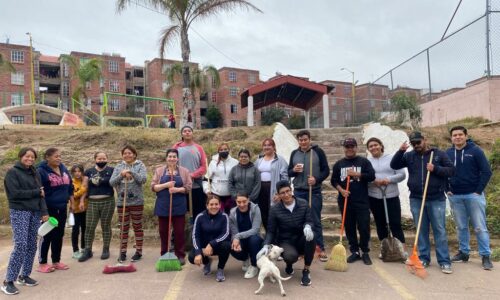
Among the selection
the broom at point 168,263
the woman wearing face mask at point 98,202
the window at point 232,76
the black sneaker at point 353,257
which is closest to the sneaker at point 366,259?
the black sneaker at point 353,257

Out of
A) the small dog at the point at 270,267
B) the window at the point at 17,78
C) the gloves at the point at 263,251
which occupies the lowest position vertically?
the small dog at the point at 270,267

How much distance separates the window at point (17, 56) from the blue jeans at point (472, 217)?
52617 mm

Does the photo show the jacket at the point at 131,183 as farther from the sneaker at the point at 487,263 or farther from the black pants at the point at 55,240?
the sneaker at the point at 487,263

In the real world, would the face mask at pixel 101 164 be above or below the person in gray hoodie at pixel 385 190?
above

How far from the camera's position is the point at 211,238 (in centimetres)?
455

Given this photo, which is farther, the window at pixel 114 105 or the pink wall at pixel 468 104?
the window at pixel 114 105

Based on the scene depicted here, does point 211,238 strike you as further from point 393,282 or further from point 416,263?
point 416,263

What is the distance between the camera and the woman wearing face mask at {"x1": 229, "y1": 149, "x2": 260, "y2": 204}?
198 inches

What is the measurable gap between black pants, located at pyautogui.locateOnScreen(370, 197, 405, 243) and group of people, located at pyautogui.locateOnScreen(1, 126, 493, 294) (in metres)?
0.01

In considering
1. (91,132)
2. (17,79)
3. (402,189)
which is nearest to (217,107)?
(17,79)

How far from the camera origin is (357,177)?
5004mm

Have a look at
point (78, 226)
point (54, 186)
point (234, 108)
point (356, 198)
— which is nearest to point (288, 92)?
point (356, 198)

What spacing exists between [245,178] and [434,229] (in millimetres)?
2549

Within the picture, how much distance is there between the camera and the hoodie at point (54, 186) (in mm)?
4699
